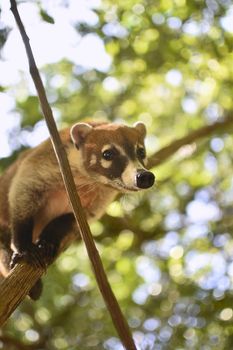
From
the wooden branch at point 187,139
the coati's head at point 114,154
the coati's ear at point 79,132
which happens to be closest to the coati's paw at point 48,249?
the coati's head at point 114,154

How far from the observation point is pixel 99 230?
6543 millimetres

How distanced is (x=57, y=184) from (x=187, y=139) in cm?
140

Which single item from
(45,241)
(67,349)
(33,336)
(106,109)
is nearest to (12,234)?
(45,241)

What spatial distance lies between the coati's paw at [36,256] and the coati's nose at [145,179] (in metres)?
0.78

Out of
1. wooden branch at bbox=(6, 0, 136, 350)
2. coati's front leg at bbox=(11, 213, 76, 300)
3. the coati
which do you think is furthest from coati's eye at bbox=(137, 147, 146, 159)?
wooden branch at bbox=(6, 0, 136, 350)

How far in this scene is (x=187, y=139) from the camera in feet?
18.9

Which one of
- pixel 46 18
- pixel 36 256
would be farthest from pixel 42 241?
pixel 46 18

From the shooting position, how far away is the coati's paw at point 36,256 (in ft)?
13.2

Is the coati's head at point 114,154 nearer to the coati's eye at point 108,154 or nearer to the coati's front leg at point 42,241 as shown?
the coati's eye at point 108,154

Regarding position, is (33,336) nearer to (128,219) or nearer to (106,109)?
(128,219)

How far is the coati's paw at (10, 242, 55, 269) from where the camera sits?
13.2 feet

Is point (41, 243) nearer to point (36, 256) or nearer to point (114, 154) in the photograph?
point (36, 256)

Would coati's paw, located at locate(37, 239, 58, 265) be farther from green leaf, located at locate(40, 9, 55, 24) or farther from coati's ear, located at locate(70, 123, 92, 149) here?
green leaf, located at locate(40, 9, 55, 24)

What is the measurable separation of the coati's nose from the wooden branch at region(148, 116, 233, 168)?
1.23 metres
